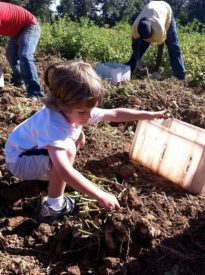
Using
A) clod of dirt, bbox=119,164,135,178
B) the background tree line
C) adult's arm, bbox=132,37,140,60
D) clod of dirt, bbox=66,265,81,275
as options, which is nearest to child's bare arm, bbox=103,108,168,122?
clod of dirt, bbox=119,164,135,178

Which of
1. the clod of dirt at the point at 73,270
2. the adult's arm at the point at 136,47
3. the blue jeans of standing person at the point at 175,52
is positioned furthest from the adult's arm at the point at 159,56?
the clod of dirt at the point at 73,270

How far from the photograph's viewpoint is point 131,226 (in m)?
1.93

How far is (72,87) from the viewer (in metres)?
1.87

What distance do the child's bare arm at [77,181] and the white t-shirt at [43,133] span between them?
43 millimetres

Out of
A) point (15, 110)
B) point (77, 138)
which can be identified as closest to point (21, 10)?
point (15, 110)

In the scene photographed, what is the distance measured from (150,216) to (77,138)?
53 centimetres

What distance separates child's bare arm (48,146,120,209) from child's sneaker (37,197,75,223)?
1.11 ft

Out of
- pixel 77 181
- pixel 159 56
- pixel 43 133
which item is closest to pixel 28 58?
pixel 159 56

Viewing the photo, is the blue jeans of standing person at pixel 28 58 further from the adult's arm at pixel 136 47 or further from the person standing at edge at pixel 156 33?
the adult's arm at pixel 136 47

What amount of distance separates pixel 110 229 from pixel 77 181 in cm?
31

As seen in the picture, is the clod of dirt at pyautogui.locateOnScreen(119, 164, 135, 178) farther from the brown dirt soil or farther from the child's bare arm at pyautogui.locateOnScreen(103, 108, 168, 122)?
the child's bare arm at pyautogui.locateOnScreen(103, 108, 168, 122)

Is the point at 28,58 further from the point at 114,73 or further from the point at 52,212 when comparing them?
the point at 52,212

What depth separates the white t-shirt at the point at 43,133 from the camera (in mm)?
1886

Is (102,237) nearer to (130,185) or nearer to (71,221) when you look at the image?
(71,221)
